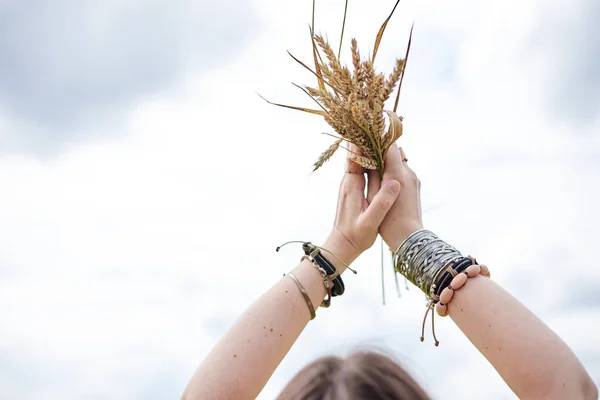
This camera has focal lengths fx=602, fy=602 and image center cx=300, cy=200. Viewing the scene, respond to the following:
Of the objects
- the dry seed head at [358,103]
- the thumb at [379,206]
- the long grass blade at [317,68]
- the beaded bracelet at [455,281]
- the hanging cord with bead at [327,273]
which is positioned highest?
the long grass blade at [317,68]

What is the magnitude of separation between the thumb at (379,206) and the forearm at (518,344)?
53 centimetres

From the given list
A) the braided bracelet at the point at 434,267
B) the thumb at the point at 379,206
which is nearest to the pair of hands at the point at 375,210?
the thumb at the point at 379,206

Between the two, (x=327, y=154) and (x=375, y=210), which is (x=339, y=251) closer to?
(x=375, y=210)

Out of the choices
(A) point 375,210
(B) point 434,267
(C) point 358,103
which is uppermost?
(C) point 358,103

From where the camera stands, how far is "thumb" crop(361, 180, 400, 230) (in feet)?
8.68

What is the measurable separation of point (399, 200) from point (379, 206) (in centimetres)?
15

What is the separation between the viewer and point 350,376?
1.67 m

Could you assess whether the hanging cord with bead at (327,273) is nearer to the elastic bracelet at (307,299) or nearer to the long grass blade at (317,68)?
the elastic bracelet at (307,299)

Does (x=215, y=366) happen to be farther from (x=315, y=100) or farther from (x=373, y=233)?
(x=315, y=100)

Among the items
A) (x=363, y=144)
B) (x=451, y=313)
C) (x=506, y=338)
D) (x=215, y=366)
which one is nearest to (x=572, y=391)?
(x=506, y=338)

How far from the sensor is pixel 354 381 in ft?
5.38

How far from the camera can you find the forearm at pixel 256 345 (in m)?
2.00

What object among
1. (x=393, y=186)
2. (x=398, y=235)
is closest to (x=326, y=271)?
(x=398, y=235)

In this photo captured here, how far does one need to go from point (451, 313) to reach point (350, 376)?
0.76 m
